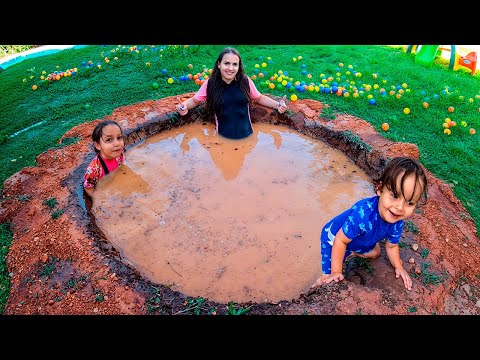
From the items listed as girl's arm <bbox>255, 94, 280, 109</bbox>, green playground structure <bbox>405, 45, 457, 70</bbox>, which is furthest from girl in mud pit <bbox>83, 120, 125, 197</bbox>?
green playground structure <bbox>405, 45, 457, 70</bbox>

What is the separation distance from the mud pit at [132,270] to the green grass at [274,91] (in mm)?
586

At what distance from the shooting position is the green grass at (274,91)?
4.99 metres

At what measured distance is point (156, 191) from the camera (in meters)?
4.46

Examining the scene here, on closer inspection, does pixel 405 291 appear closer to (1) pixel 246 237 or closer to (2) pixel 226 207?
(1) pixel 246 237

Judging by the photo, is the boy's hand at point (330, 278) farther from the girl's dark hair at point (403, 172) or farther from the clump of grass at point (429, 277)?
the girl's dark hair at point (403, 172)

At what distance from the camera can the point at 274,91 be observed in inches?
252

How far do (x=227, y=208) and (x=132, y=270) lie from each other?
52.2 inches

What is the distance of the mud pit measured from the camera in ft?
9.50

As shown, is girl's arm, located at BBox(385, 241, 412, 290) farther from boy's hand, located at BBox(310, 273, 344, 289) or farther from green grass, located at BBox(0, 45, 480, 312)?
green grass, located at BBox(0, 45, 480, 312)

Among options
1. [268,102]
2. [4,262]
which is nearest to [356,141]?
[268,102]

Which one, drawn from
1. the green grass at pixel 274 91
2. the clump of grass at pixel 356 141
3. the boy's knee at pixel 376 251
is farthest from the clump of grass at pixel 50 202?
the clump of grass at pixel 356 141

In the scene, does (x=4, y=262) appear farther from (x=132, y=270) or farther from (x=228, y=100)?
(x=228, y=100)

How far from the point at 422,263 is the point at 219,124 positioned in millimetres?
3321

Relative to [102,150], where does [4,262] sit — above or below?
below
